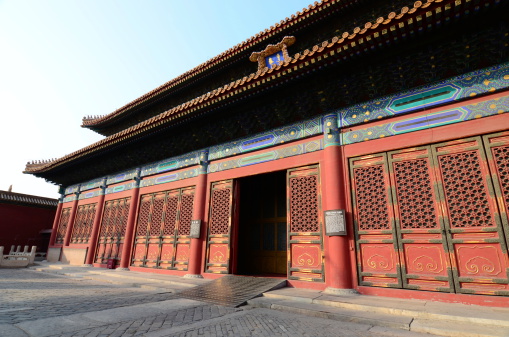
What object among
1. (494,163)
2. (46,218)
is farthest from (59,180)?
(494,163)

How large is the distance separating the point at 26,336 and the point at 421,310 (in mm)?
4341

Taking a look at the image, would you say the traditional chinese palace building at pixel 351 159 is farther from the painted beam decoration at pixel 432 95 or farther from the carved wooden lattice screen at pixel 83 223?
the carved wooden lattice screen at pixel 83 223

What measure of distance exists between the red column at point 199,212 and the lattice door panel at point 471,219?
17.9ft

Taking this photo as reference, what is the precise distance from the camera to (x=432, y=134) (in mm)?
4484

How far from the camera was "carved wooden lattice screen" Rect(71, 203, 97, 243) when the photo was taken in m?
10.7

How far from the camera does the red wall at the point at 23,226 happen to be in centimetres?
1451

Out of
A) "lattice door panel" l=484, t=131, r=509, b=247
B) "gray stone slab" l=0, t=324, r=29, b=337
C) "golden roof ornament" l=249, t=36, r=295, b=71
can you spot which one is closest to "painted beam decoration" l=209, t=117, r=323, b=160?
"golden roof ornament" l=249, t=36, r=295, b=71

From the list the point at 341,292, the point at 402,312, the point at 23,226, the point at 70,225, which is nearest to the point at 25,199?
the point at 23,226

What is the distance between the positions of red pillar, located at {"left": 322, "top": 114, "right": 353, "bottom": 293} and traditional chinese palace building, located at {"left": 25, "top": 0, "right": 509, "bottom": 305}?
3 centimetres

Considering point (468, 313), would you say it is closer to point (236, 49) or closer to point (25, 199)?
point (236, 49)

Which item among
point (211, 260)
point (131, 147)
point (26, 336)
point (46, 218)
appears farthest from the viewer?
point (46, 218)

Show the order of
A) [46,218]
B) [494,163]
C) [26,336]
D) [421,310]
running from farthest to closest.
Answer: [46,218] → [494,163] → [421,310] → [26,336]

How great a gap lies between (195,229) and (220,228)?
746 millimetres

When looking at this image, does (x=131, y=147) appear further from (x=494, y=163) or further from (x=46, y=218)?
(x=46, y=218)
